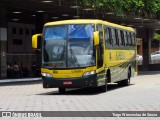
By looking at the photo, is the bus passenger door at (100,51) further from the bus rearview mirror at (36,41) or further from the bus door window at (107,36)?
the bus rearview mirror at (36,41)

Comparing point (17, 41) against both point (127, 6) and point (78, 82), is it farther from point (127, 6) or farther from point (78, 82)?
point (78, 82)

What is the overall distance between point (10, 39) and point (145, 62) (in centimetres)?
A: 1844

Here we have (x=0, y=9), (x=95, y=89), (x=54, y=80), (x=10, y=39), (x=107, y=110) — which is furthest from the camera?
(x=10, y=39)

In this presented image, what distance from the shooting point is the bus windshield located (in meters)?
22.4

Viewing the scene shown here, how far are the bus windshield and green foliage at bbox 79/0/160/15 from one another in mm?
13592

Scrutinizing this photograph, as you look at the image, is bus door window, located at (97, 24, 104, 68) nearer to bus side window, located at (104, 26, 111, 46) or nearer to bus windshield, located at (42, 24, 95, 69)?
bus windshield, located at (42, 24, 95, 69)

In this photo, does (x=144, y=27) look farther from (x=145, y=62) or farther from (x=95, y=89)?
(x=95, y=89)

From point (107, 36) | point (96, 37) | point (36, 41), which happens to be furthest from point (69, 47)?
point (107, 36)

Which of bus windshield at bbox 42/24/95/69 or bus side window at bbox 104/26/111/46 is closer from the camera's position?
bus windshield at bbox 42/24/95/69

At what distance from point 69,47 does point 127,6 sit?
1908 centimetres

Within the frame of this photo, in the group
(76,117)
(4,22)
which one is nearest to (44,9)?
(4,22)

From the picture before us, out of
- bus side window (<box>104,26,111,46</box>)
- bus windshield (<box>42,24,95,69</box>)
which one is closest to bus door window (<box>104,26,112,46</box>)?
bus side window (<box>104,26,111,46</box>)

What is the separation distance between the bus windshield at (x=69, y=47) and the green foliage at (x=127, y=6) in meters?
13.6

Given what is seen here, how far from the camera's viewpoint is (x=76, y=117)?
13297 millimetres
